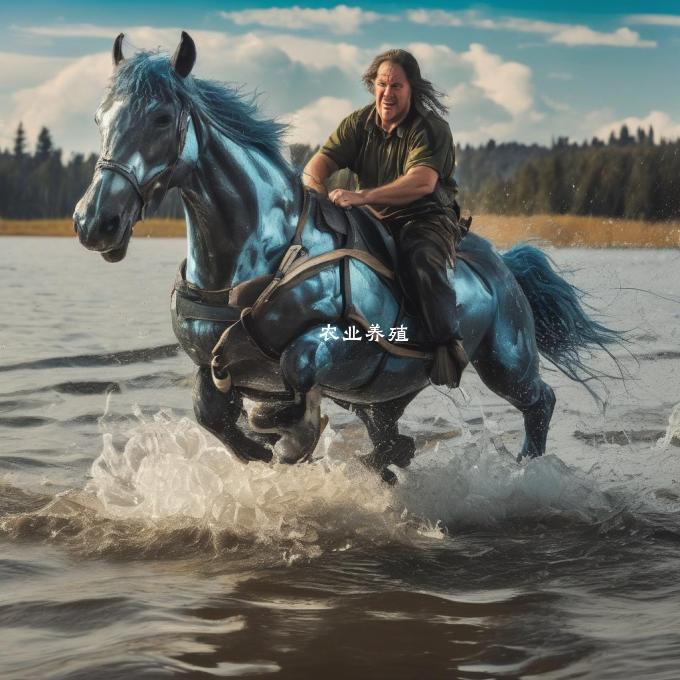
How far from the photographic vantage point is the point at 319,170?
5785 mm

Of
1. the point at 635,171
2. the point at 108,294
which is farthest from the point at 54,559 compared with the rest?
the point at 635,171

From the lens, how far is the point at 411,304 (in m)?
5.51

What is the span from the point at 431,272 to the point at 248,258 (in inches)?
34.5

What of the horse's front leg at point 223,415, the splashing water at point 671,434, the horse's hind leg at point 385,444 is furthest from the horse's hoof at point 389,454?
the splashing water at point 671,434

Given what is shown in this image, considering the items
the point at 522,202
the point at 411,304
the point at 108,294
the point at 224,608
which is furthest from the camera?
the point at 522,202

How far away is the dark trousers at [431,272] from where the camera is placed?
5.38 m

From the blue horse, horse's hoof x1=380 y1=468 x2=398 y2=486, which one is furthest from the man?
horse's hoof x1=380 y1=468 x2=398 y2=486

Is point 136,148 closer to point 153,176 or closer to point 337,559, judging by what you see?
point 153,176

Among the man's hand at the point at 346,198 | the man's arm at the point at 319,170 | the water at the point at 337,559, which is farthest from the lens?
the man's arm at the point at 319,170

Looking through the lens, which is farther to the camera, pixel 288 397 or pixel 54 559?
pixel 54 559

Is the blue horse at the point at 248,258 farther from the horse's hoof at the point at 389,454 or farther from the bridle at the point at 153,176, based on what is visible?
the horse's hoof at the point at 389,454

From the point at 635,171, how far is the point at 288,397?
19407 mm

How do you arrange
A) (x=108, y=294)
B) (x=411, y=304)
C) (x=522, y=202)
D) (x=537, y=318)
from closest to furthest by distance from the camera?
(x=411, y=304)
(x=537, y=318)
(x=108, y=294)
(x=522, y=202)

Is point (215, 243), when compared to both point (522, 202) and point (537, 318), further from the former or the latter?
A: point (522, 202)
